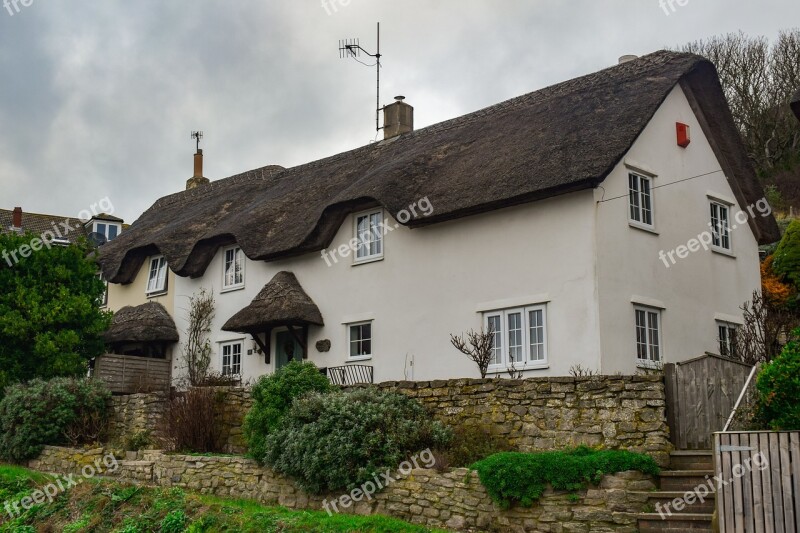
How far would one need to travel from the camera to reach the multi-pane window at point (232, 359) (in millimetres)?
24016

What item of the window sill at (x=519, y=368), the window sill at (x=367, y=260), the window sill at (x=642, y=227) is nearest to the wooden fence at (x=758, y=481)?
the window sill at (x=519, y=368)

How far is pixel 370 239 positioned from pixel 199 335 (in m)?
6.69

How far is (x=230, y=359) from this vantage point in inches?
958

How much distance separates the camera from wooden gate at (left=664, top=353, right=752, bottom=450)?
12672 millimetres

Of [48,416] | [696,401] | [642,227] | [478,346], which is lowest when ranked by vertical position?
[48,416]

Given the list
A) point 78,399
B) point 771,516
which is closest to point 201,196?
point 78,399

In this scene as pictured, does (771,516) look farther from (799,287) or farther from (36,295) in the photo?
(36,295)

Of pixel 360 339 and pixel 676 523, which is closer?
pixel 676 523

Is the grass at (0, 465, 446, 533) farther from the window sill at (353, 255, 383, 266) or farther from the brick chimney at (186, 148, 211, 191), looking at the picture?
the brick chimney at (186, 148, 211, 191)

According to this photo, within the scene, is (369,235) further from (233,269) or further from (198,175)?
(198,175)

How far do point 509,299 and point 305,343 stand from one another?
6.14 metres

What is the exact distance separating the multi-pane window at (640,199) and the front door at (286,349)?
8.52m

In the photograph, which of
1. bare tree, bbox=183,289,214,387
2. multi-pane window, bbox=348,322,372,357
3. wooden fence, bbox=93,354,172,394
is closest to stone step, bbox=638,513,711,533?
multi-pane window, bbox=348,322,372,357

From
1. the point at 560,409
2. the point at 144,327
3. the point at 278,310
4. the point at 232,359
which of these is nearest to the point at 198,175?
the point at 144,327
